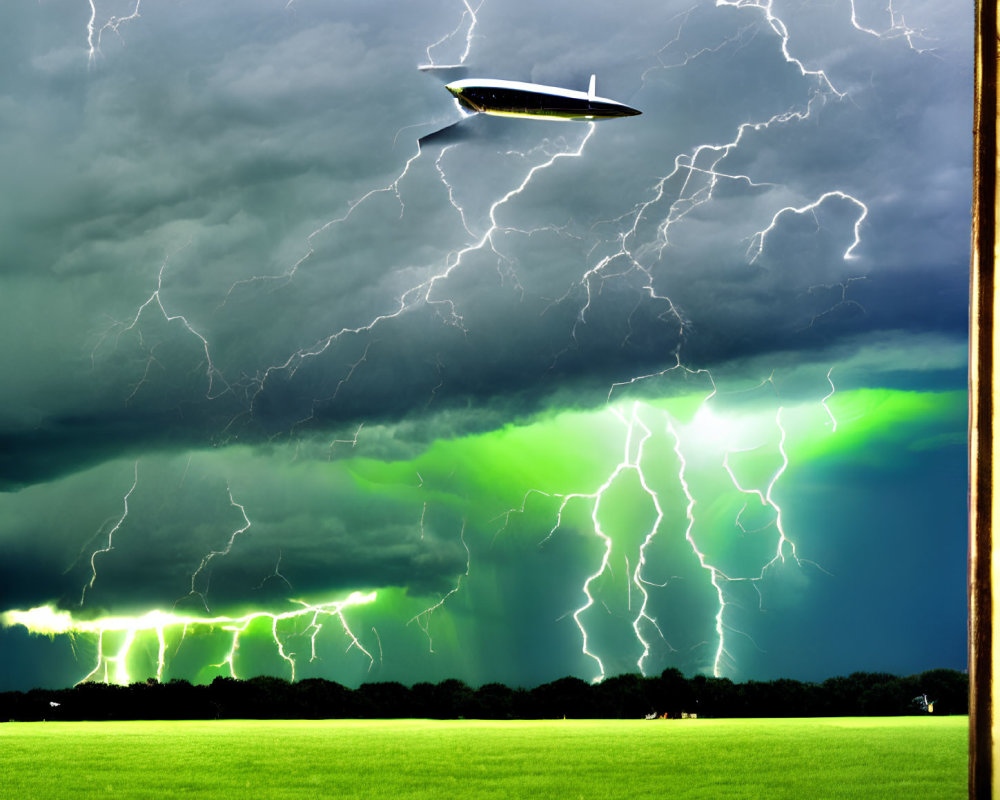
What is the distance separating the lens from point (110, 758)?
11836 millimetres

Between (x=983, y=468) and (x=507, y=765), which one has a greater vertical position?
(x=983, y=468)

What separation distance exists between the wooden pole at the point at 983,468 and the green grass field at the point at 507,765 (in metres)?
5.43

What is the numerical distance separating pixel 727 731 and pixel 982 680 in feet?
45.9

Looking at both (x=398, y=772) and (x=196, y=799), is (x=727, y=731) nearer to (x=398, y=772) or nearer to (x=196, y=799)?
(x=398, y=772)

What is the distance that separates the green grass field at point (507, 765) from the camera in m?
8.21

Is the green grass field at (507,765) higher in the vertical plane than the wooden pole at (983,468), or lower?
lower

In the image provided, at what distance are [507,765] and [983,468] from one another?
27.6 feet

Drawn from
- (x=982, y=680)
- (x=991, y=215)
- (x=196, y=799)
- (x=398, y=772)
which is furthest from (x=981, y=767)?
(x=398, y=772)

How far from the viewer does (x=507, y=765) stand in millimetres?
10094

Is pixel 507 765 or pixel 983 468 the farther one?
pixel 507 765

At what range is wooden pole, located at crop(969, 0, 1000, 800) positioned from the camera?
2.66m

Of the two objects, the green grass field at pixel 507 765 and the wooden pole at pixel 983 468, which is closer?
the wooden pole at pixel 983 468

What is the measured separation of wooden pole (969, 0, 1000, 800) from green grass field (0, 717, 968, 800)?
5.43m

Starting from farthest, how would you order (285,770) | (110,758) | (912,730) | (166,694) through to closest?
(166,694), (912,730), (110,758), (285,770)
